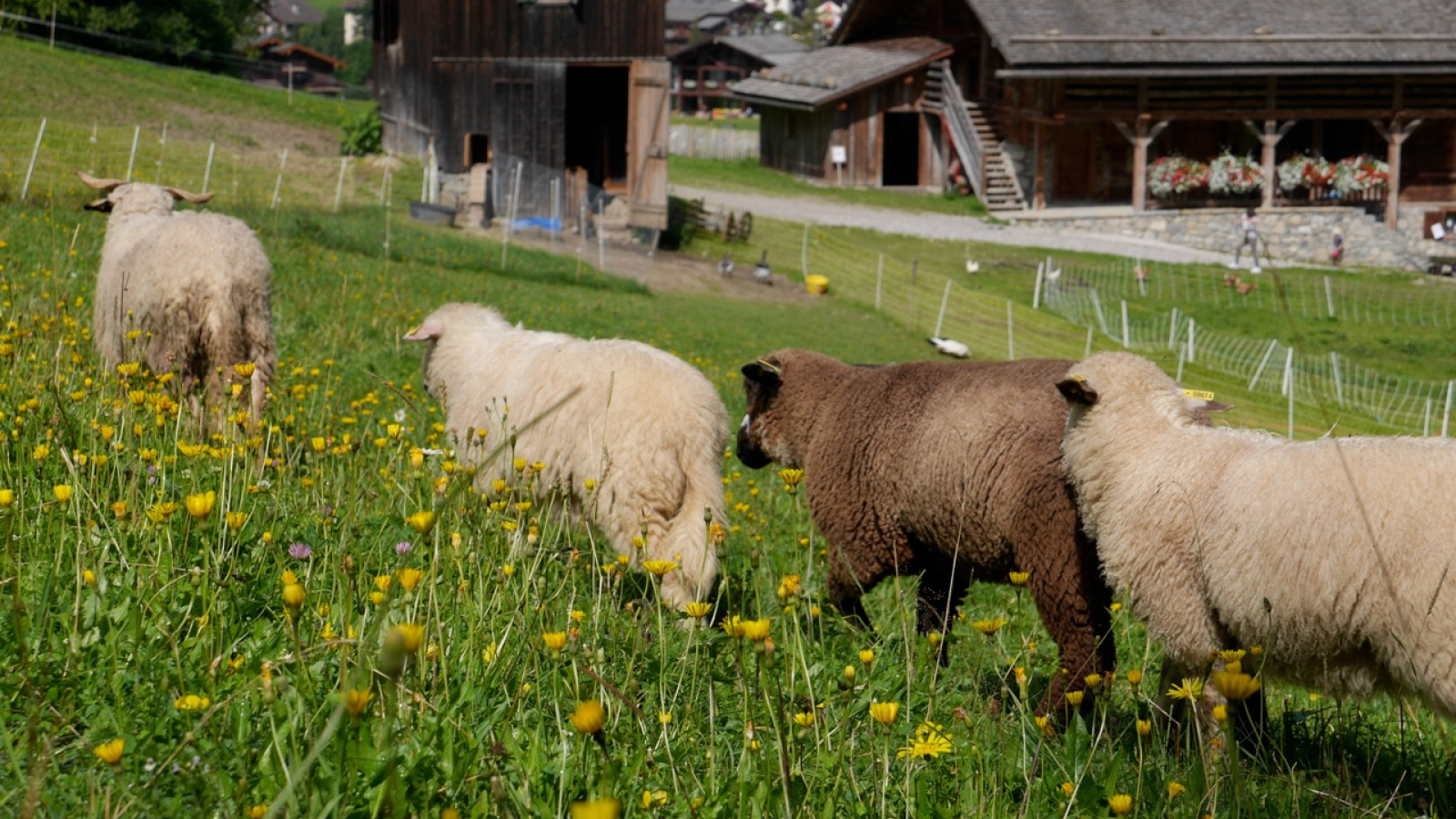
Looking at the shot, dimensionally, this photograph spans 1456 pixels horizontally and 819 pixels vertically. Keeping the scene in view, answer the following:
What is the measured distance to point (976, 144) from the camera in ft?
130

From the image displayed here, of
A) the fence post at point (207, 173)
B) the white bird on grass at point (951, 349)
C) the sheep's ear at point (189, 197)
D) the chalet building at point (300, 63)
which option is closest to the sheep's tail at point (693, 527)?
the sheep's ear at point (189, 197)

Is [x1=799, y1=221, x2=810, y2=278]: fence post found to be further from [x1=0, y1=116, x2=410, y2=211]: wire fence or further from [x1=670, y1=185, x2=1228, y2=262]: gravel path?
[x1=0, y1=116, x2=410, y2=211]: wire fence

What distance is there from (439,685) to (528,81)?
2883 cm

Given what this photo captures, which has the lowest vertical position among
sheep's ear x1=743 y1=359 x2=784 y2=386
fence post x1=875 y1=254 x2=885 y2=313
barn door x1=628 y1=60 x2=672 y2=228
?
sheep's ear x1=743 y1=359 x2=784 y2=386

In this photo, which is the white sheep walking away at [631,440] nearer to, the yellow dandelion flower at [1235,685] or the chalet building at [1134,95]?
the yellow dandelion flower at [1235,685]

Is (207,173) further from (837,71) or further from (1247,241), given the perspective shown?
(837,71)

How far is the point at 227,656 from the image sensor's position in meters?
3.47

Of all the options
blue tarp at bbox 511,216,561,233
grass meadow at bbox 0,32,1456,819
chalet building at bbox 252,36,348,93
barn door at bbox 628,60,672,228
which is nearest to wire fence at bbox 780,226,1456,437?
barn door at bbox 628,60,672,228

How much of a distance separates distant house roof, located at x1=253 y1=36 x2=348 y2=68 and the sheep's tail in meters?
85.6

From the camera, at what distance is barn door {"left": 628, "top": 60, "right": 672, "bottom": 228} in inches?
1199

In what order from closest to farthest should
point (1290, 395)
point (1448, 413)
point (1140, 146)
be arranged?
point (1290, 395), point (1448, 413), point (1140, 146)

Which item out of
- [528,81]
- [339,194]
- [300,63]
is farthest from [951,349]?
[300,63]

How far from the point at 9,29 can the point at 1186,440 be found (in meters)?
47.1

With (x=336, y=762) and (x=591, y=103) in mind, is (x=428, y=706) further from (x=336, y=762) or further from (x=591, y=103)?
(x=591, y=103)
